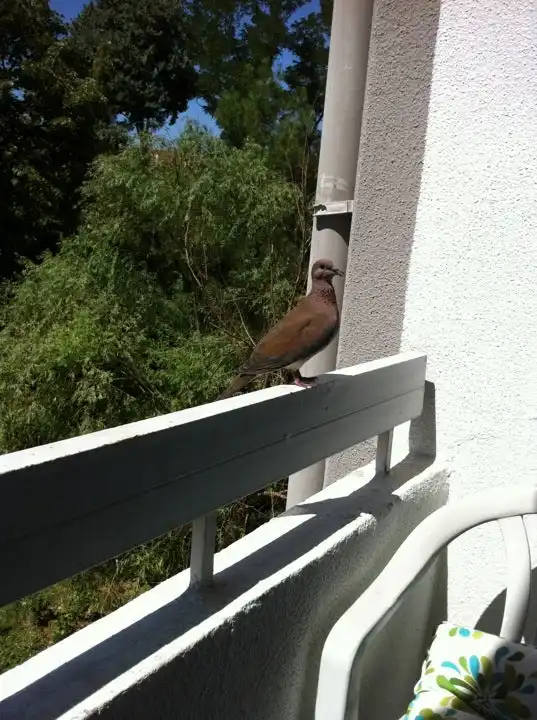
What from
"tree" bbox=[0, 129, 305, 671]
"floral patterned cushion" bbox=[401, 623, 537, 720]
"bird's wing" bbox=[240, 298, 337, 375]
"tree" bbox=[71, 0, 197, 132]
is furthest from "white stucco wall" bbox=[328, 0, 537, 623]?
"tree" bbox=[71, 0, 197, 132]

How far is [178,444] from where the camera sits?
92 cm

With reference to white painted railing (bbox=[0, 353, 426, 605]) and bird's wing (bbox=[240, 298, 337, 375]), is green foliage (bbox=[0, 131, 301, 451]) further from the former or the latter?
white painted railing (bbox=[0, 353, 426, 605])

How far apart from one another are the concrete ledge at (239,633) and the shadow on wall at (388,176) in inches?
21.0

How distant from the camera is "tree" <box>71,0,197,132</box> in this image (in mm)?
12781

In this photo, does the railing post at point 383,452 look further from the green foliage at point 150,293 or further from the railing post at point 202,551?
the green foliage at point 150,293

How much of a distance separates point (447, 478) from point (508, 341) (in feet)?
1.30

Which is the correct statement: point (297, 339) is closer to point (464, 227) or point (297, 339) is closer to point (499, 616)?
point (464, 227)

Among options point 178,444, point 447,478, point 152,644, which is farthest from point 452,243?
point 152,644

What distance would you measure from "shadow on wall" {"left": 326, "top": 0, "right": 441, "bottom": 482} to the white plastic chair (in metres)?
0.54

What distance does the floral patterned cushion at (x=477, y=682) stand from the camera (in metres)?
1.22

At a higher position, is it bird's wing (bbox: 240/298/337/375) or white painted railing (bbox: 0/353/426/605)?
bird's wing (bbox: 240/298/337/375)

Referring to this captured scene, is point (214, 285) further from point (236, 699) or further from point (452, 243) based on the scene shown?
point (236, 699)

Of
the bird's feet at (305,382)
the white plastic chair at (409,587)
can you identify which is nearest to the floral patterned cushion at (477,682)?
the white plastic chair at (409,587)

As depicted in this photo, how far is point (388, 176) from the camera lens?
1.93 meters
